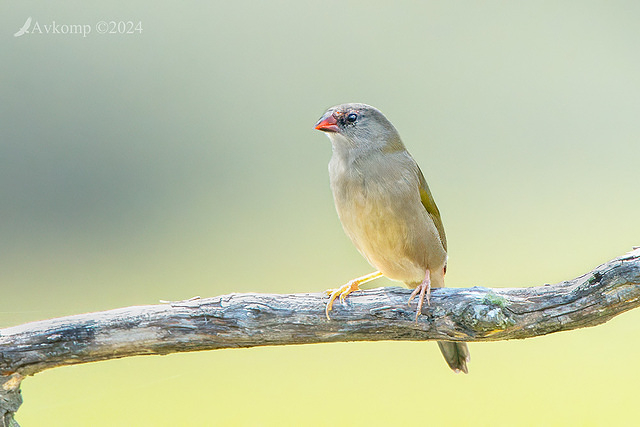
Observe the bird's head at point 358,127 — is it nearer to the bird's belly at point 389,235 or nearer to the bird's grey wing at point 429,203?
the bird's grey wing at point 429,203

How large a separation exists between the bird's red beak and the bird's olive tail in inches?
47.9

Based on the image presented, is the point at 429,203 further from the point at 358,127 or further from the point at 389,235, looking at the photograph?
the point at 358,127

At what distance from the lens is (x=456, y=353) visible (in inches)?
123

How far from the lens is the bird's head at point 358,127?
312 cm

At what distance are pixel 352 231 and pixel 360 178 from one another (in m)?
0.29

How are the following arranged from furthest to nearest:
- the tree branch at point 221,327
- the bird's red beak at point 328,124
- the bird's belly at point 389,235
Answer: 1. the bird's red beak at point 328,124
2. the bird's belly at point 389,235
3. the tree branch at point 221,327

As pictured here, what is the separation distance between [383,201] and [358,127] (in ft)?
1.42

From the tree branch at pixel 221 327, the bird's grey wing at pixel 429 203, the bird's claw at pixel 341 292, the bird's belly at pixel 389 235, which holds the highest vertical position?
the bird's grey wing at pixel 429 203

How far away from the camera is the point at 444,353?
10.3 ft

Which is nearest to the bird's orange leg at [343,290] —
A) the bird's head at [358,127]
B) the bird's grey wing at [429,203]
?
the bird's grey wing at [429,203]

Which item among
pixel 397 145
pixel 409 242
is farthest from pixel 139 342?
pixel 397 145

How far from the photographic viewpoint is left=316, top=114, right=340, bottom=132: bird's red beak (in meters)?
3.10

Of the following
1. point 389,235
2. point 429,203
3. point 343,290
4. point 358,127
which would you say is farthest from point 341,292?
point 358,127

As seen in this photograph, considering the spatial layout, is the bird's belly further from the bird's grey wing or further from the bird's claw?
the bird's claw
